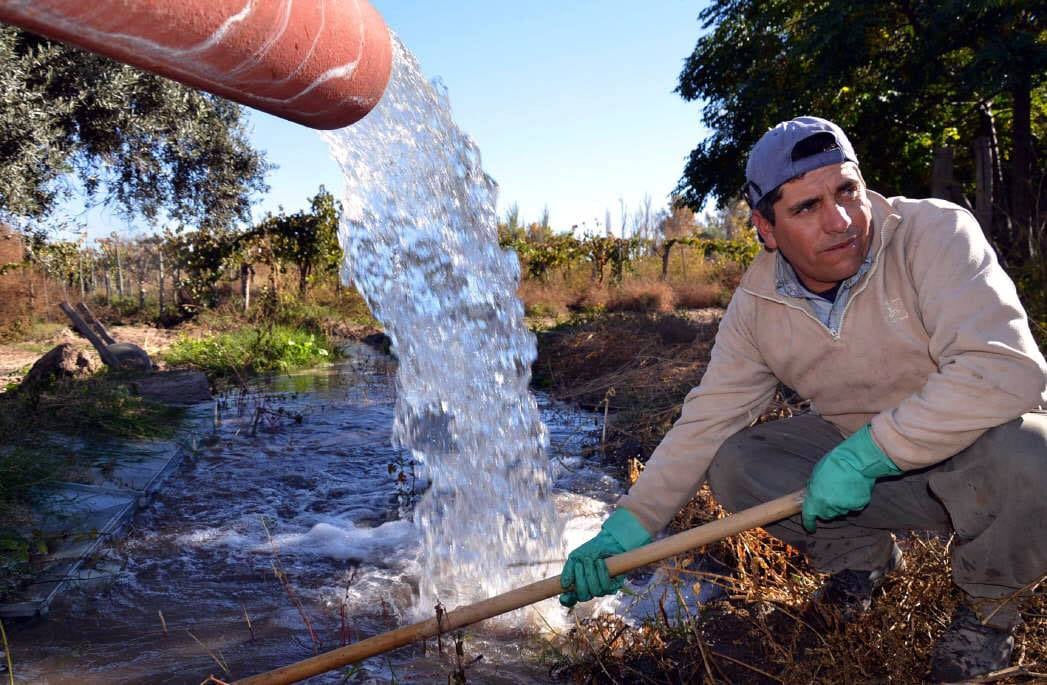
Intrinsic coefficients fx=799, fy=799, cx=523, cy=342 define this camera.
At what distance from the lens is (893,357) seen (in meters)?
2.38

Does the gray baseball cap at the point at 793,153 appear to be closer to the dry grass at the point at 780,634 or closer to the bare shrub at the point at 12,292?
the dry grass at the point at 780,634

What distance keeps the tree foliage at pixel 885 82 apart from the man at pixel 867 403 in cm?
429

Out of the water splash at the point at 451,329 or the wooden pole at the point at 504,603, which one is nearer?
the wooden pole at the point at 504,603

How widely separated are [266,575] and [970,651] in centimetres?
266

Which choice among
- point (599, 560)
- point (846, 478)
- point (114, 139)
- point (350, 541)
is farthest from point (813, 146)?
point (114, 139)

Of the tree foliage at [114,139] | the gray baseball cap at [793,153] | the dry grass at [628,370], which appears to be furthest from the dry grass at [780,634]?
the tree foliage at [114,139]

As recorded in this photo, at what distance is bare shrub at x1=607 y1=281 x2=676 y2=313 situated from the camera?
51.7 feet

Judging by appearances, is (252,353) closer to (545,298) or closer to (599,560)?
(599,560)

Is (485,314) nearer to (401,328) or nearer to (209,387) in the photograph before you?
(401,328)

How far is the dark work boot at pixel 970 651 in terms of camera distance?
215cm

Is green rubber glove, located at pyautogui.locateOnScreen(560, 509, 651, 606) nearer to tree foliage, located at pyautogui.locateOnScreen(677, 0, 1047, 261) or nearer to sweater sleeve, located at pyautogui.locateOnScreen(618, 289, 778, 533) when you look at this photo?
sweater sleeve, located at pyautogui.locateOnScreen(618, 289, 778, 533)

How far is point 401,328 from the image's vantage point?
5.30m

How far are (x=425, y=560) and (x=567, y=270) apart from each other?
657 inches

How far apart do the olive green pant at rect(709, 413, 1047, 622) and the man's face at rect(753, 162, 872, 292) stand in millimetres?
601
